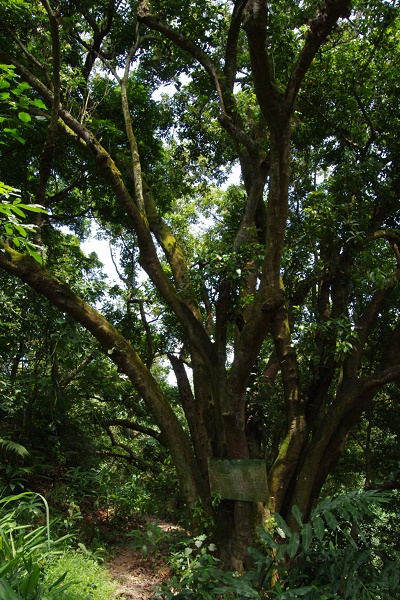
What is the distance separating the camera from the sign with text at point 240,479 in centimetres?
440

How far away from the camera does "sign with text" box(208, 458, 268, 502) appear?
4.40m

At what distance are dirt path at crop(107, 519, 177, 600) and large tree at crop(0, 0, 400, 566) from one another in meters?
0.81

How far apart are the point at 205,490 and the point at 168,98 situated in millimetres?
6911

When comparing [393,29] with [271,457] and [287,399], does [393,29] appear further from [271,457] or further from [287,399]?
[271,457]

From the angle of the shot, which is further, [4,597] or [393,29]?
[393,29]

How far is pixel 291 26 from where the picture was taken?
6.38 meters

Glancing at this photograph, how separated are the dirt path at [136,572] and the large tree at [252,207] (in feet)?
2.67

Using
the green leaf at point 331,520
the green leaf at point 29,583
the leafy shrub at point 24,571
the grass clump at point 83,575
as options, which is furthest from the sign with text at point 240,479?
the green leaf at point 29,583

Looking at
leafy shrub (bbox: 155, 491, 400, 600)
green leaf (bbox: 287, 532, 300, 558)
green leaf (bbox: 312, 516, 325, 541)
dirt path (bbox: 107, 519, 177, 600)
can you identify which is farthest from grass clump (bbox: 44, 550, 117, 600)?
green leaf (bbox: 312, 516, 325, 541)

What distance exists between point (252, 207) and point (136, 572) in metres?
4.38

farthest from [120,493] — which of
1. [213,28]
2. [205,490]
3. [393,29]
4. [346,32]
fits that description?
[346,32]

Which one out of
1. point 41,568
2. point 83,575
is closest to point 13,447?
point 83,575

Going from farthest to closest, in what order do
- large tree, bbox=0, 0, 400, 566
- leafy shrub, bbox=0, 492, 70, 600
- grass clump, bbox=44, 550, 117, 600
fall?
large tree, bbox=0, 0, 400, 566 → grass clump, bbox=44, 550, 117, 600 → leafy shrub, bbox=0, 492, 70, 600

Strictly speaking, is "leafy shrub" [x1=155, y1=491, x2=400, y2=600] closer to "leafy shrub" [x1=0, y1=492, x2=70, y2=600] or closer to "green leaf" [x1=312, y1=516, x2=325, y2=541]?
"green leaf" [x1=312, y1=516, x2=325, y2=541]
